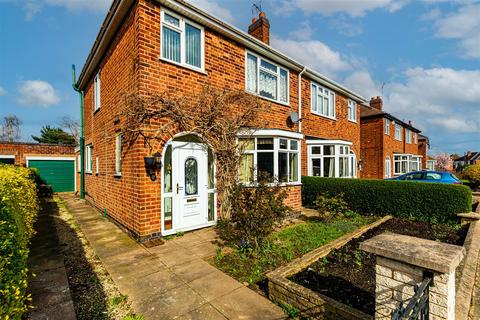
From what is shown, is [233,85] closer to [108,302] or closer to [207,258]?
[207,258]

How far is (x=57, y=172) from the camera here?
16016 mm

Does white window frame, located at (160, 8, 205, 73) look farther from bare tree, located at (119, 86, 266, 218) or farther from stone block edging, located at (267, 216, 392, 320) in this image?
stone block edging, located at (267, 216, 392, 320)

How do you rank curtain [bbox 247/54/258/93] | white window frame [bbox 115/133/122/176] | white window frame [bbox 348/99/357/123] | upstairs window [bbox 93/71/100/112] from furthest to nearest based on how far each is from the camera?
white window frame [bbox 348/99/357/123], upstairs window [bbox 93/71/100/112], curtain [bbox 247/54/258/93], white window frame [bbox 115/133/122/176]

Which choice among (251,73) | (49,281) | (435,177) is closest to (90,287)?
(49,281)

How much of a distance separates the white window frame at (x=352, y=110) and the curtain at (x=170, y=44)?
465 inches

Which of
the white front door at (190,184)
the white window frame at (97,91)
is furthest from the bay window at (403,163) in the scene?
the white window frame at (97,91)

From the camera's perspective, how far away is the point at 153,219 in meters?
5.70

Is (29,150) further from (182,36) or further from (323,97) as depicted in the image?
(323,97)

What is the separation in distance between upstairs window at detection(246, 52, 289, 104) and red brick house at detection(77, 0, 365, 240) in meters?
0.04

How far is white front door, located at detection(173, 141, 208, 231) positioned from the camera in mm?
6230

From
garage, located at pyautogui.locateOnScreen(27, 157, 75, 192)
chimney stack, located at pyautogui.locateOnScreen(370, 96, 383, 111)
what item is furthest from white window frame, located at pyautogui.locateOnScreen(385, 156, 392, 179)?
garage, located at pyautogui.locateOnScreen(27, 157, 75, 192)

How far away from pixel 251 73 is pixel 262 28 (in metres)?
3.39

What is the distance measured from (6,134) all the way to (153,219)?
43.4 metres

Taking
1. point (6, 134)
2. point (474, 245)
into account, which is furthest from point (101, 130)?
point (6, 134)
